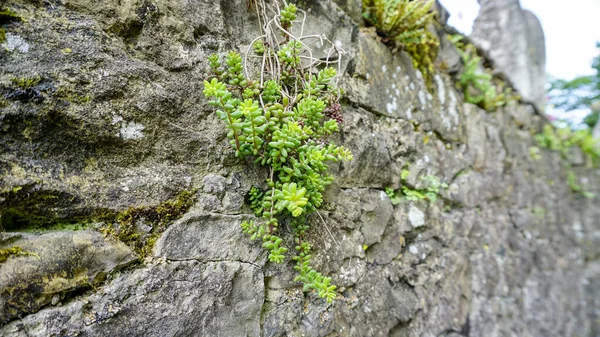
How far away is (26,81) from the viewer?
0.81 m

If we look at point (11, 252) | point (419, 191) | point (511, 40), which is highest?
point (511, 40)

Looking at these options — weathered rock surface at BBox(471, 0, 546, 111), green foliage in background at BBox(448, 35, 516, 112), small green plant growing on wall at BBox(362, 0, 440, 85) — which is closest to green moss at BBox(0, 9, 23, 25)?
small green plant growing on wall at BBox(362, 0, 440, 85)

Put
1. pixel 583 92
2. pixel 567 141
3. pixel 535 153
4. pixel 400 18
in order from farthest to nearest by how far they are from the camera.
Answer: pixel 583 92 → pixel 567 141 → pixel 535 153 → pixel 400 18

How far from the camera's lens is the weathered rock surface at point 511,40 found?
15.7ft

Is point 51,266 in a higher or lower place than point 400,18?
lower

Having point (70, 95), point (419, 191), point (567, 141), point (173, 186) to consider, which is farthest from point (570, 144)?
point (70, 95)

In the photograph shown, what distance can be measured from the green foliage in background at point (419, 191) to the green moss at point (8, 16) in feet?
5.12

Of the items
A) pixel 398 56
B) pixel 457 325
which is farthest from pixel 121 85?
pixel 457 325

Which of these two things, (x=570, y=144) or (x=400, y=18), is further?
(x=570, y=144)

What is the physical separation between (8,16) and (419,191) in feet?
6.25

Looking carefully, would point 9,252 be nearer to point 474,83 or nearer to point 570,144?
point 474,83

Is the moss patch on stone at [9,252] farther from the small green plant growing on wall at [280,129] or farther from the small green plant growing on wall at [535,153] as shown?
the small green plant growing on wall at [535,153]

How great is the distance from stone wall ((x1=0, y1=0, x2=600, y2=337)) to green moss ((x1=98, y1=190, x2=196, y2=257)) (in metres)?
0.02

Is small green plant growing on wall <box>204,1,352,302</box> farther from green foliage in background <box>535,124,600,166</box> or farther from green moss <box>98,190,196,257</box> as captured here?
green foliage in background <box>535,124,600,166</box>
